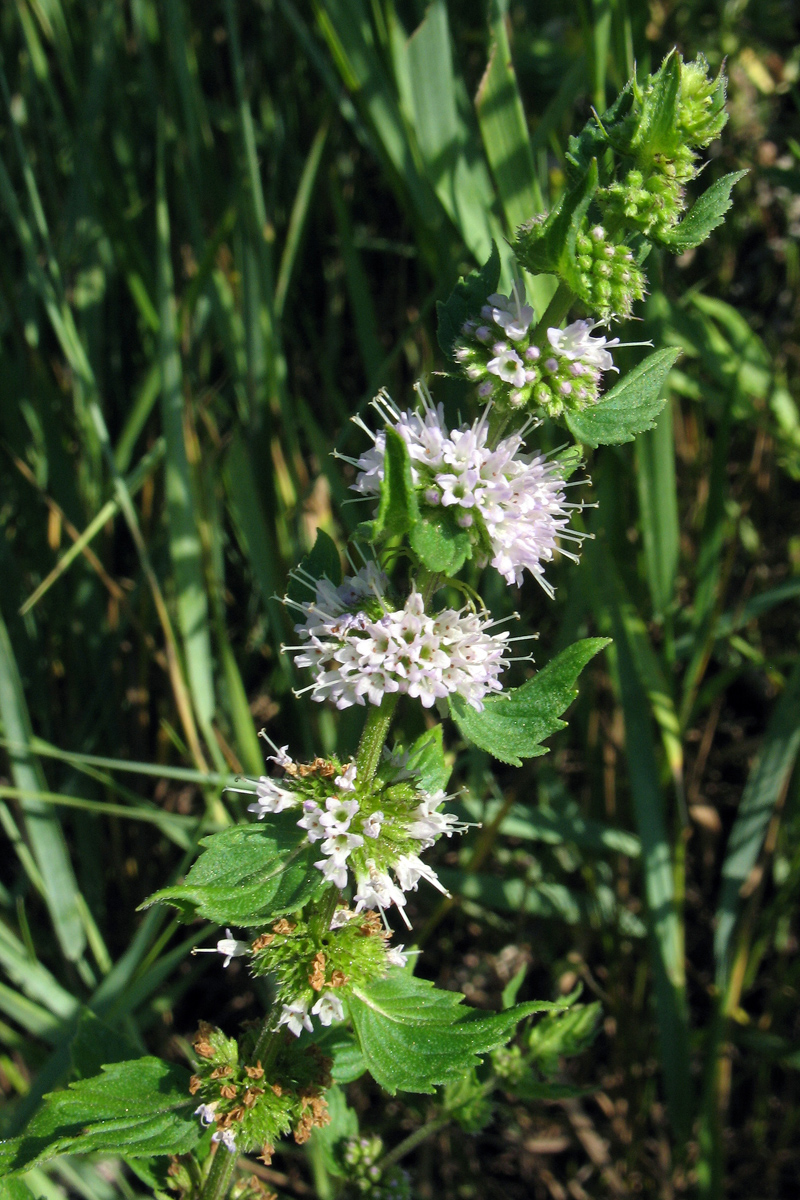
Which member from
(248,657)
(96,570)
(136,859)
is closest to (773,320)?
(248,657)

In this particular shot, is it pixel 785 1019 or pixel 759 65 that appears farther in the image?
pixel 759 65

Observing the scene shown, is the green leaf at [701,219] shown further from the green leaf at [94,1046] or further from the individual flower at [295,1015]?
the green leaf at [94,1046]

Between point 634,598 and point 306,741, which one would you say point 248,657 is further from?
point 634,598

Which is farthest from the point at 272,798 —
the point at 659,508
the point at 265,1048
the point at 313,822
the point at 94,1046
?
the point at 659,508

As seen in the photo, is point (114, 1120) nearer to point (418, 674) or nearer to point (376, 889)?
point (376, 889)

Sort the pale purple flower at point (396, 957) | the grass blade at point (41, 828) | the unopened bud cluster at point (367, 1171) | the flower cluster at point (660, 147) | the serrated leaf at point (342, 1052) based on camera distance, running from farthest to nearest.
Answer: the grass blade at point (41, 828)
the unopened bud cluster at point (367, 1171)
the serrated leaf at point (342, 1052)
the pale purple flower at point (396, 957)
the flower cluster at point (660, 147)

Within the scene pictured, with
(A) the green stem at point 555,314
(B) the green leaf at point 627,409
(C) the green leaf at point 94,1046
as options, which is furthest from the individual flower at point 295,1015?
(A) the green stem at point 555,314

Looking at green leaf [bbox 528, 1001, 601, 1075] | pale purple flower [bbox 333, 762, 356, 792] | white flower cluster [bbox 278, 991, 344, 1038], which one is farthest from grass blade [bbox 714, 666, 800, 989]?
pale purple flower [bbox 333, 762, 356, 792]
